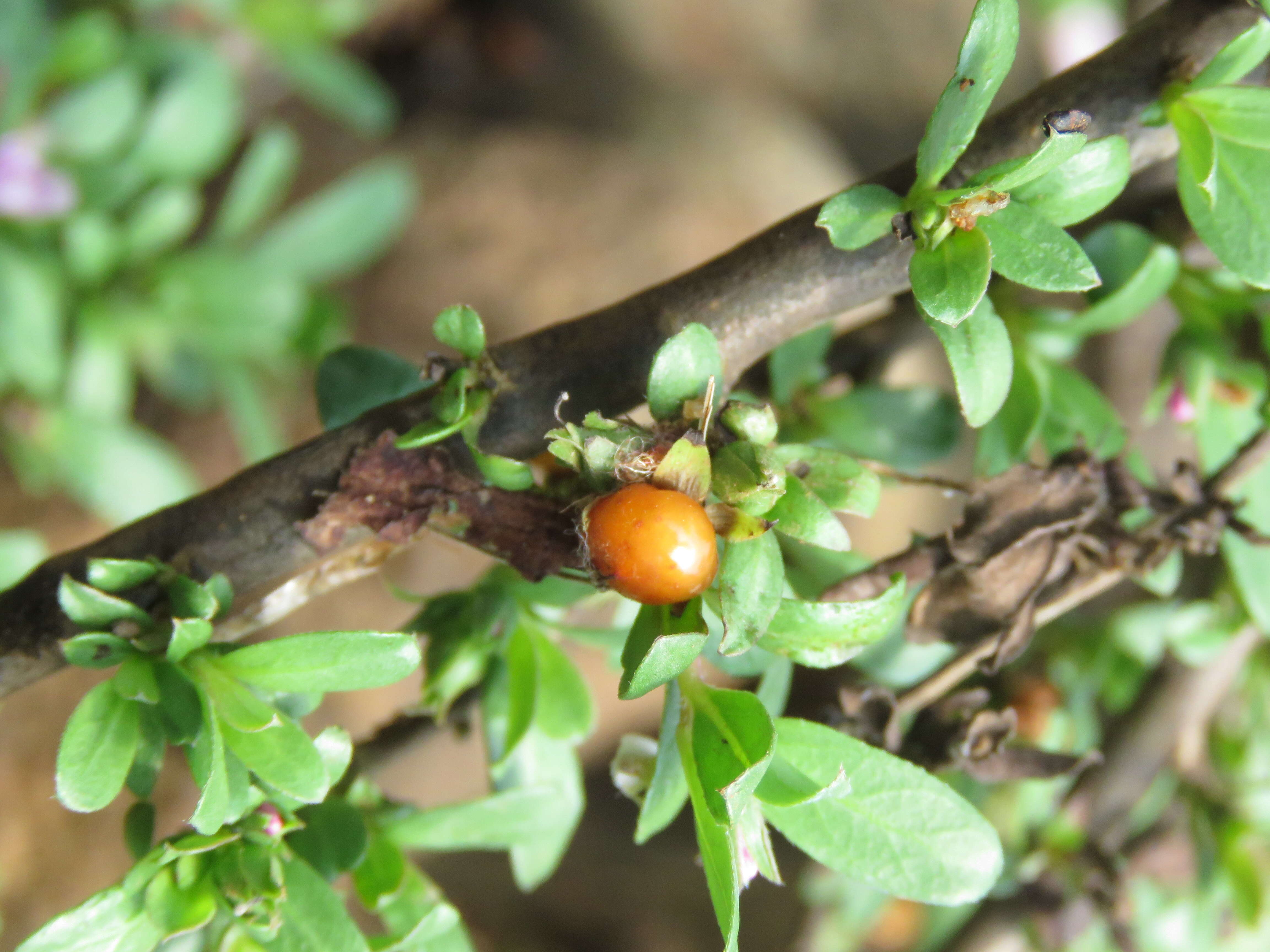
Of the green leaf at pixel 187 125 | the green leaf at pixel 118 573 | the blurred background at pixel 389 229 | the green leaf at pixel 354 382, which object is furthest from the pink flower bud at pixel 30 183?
the green leaf at pixel 118 573

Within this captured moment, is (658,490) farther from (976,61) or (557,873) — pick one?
(557,873)

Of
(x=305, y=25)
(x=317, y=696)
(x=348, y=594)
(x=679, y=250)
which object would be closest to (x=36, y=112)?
(x=305, y=25)

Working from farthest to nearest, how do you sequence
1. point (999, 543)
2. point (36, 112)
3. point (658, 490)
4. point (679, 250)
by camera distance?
point (679, 250)
point (36, 112)
point (999, 543)
point (658, 490)

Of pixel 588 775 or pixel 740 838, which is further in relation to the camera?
pixel 588 775

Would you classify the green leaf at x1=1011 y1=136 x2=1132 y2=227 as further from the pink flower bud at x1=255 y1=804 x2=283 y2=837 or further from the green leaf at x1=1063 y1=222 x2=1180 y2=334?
the pink flower bud at x1=255 y1=804 x2=283 y2=837

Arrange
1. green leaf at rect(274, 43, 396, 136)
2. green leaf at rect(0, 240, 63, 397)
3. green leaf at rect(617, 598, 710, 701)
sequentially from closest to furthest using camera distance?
green leaf at rect(617, 598, 710, 701) < green leaf at rect(0, 240, 63, 397) < green leaf at rect(274, 43, 396, 136)

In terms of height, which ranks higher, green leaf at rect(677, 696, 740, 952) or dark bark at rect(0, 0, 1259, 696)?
dark bark at rect(0, 0, 1259, 696)

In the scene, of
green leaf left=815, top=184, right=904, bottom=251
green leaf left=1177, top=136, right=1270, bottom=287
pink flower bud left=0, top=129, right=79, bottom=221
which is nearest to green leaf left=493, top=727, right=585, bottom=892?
green leaf left=815, top=184, right=904, bottom=251
